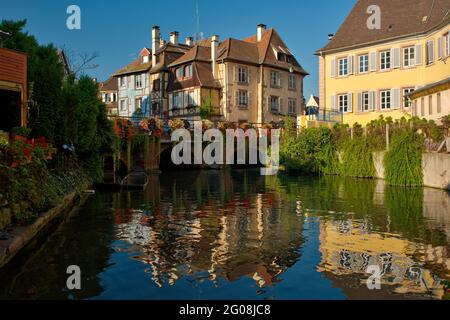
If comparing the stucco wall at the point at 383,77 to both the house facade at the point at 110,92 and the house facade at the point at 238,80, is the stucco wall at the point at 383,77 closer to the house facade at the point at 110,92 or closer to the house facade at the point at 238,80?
the house facade at the point at 238,80

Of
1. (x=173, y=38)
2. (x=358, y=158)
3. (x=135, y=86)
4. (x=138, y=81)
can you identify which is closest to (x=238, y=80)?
(x=173, y=38)

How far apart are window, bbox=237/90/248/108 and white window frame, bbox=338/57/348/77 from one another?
53.1 ft

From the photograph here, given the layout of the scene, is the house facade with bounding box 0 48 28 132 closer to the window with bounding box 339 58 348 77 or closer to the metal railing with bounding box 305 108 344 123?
the metal railing with bounding box 305 108 344 123

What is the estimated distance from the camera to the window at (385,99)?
37.5 metres

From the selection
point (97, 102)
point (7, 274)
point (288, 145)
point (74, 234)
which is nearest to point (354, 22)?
point (288, 145)

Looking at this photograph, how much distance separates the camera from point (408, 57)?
36406 millimetres

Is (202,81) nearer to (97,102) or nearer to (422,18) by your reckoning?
(422,18)

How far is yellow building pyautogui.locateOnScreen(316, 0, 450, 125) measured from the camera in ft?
114

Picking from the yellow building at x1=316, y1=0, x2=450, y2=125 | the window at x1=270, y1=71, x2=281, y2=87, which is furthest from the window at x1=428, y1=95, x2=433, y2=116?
the window at x1=270, y1=71, x2=281, y2=87

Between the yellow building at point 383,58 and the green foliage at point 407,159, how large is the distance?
741cm

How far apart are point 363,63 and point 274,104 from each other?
770 inches

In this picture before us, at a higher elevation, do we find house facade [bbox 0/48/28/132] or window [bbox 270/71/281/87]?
window [bbox 270/71/281/87]

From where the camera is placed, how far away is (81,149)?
21.8 metres

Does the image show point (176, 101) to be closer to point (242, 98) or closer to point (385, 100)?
point (242, 98)
